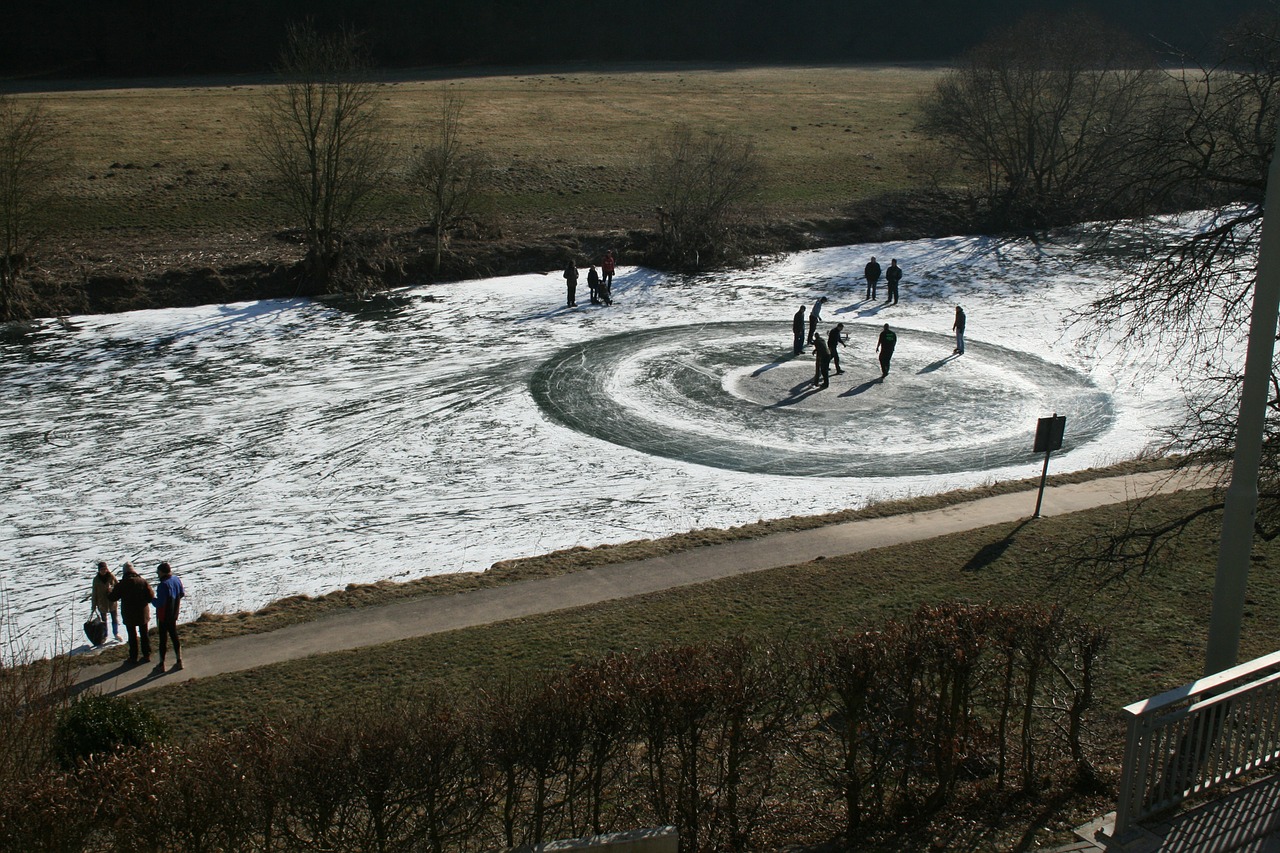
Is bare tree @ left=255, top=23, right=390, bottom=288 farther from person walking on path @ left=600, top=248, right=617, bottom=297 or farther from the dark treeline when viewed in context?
the dark treeline

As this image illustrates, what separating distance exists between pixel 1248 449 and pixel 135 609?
12062 mm

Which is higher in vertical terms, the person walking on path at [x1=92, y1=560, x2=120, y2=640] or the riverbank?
the riverbank

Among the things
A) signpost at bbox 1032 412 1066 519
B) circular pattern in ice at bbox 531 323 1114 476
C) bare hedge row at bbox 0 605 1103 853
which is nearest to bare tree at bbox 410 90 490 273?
circular pattern in ice at bbox 531 323 1114 476

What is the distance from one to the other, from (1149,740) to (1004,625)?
1.73 metres

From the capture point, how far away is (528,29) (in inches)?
4077

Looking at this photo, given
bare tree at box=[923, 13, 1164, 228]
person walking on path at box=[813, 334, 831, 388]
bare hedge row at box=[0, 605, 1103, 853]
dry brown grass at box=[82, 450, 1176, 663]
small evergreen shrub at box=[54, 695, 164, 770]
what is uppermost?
bare tree at box=[923, 13, 1164, 228]

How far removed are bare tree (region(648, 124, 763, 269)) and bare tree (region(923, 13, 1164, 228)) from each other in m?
12.0

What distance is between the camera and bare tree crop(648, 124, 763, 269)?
39281 mm

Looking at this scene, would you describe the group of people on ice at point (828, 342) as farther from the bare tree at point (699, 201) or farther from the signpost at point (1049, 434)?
the bare tree at point (699, 201)

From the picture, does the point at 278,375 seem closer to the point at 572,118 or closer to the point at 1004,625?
the point at 1004,625

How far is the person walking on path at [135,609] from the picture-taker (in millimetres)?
13320

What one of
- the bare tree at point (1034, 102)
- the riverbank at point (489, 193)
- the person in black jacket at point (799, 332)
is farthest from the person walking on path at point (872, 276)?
the bare tree at point (1034, 102)

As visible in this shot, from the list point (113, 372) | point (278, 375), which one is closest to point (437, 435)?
point (278, 375)

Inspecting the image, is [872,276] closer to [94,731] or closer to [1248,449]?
[1248,449]
